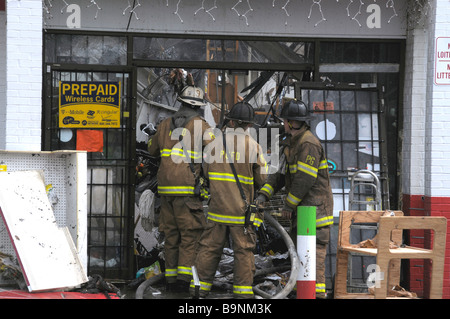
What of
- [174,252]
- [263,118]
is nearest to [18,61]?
[174,252]

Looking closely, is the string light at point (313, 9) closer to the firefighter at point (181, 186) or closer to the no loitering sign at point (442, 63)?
the no loitering sign at point (442, 63)

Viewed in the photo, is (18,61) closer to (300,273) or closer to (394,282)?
(300,273)

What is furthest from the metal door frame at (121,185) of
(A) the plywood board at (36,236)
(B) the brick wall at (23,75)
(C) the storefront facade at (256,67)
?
(A) the plywood board at (36,236)

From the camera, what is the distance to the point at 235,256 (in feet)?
23.2

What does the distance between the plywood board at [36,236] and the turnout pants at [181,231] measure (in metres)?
1.32

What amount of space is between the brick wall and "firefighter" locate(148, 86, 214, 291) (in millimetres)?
1401

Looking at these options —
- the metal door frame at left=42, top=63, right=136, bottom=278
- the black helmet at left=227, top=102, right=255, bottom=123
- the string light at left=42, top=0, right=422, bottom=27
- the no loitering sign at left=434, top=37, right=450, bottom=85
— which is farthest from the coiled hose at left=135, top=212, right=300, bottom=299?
the string light at left=42, top=0, right=422, bottom=27

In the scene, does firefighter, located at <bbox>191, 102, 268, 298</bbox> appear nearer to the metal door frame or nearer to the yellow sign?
the metal door frame

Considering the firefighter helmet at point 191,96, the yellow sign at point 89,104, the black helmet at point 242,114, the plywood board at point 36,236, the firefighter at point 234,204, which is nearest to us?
the plywood board at point 36,236

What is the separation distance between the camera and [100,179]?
27.2ft

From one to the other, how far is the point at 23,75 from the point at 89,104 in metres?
1.14

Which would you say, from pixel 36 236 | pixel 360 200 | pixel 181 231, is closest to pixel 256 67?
pixel 360 200

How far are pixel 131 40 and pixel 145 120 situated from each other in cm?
119

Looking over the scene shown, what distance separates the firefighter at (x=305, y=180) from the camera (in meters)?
6.93
